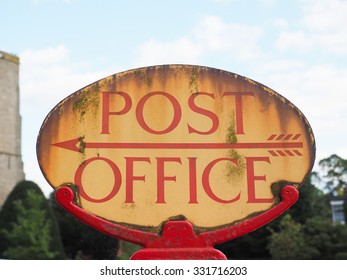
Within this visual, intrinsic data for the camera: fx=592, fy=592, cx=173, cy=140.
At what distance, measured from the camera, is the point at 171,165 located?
419 centimetres

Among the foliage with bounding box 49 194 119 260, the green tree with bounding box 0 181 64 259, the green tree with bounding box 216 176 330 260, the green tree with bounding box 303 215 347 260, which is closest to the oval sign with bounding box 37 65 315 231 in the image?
the green tree with bounding box 0 181 64 259

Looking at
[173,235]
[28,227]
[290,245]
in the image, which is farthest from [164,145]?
[290,245]

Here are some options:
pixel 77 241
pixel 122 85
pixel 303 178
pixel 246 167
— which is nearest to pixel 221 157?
pixel 246 167

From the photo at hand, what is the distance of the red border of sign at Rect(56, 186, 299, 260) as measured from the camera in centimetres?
401

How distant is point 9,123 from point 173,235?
3720 centimetres

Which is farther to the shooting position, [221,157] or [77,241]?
[77,241]

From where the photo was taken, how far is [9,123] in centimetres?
3956

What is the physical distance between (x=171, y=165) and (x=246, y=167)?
535 mm

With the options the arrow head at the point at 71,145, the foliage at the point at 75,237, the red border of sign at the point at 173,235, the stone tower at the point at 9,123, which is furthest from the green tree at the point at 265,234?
the arrow head at the point at 71,145

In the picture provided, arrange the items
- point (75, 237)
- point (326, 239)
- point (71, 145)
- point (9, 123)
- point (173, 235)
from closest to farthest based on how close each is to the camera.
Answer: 1. point (173, 235)
2. point (71, 145)
3. point (326, 239)
4. point (75, 237)
5. point (9, 123)

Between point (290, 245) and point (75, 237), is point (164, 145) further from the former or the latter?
point (75, 237)

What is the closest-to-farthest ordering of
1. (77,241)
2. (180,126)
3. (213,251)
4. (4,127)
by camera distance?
1. (213,251)
2. (180,126)
3. (77,241)
4. (4,127)

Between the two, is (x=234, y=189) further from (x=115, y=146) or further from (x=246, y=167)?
(x=115, y=146)

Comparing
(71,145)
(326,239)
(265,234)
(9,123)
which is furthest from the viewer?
(9,123)
